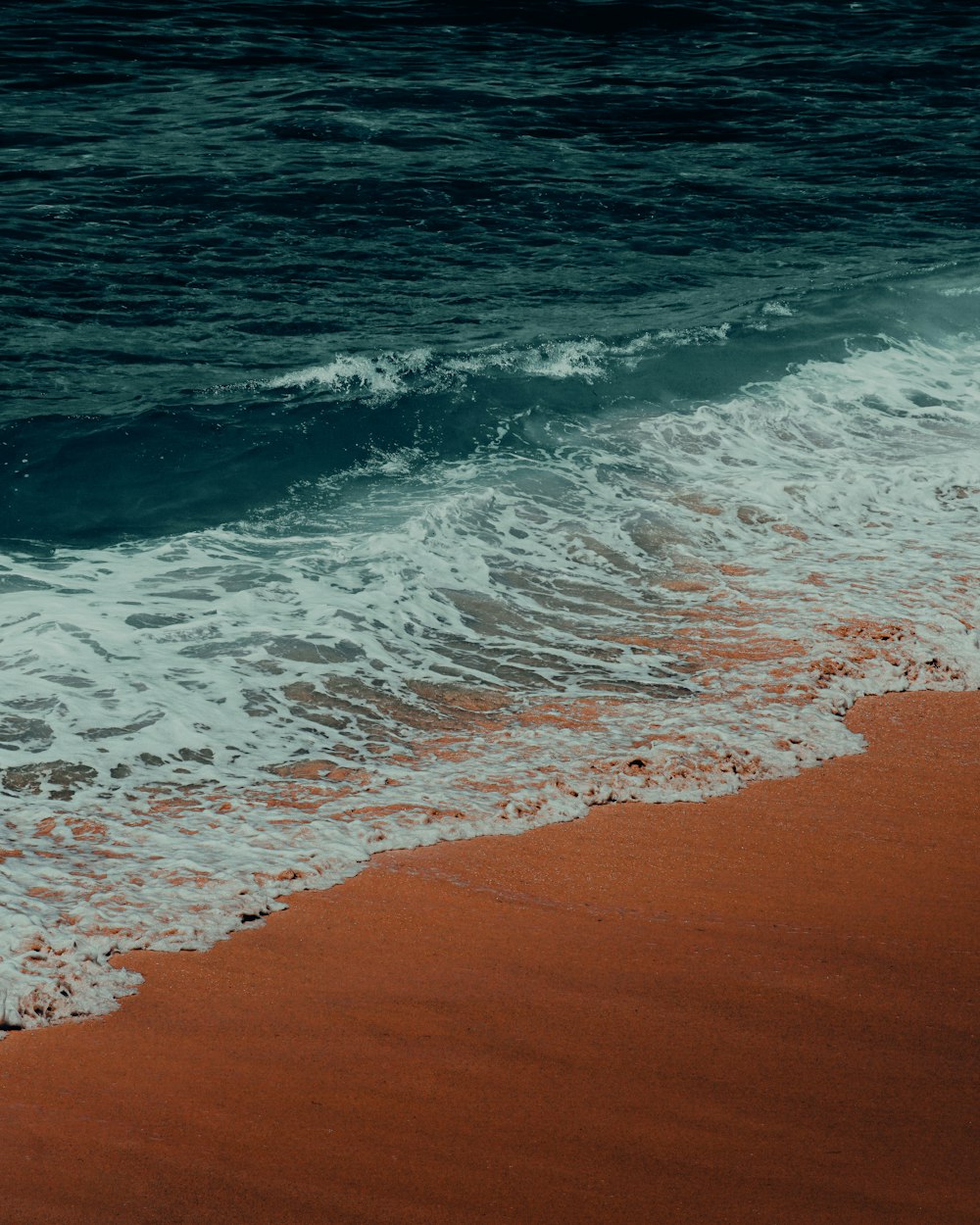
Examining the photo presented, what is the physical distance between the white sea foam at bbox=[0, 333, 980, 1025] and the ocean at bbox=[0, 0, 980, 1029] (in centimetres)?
2

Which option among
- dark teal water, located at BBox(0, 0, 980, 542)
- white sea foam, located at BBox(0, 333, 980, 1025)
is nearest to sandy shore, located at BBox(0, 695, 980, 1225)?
white sea foam, located at BBox(0, 333, 980, 1025)

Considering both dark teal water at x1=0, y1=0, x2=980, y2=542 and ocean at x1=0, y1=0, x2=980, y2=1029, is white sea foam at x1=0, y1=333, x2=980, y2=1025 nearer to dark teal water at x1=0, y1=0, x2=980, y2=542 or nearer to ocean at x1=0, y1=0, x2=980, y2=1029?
ocean at x1=0, y1=0, x2=980, y2=1029

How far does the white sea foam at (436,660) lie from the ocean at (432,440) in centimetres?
2

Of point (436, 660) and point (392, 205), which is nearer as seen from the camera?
point (436, 660)

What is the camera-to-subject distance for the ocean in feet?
15.1

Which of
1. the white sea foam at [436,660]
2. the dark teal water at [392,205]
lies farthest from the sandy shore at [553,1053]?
the dark teal water at [392,205]

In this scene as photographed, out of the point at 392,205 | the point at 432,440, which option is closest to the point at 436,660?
the point at 432,440

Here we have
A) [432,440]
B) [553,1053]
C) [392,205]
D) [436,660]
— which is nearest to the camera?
[553,1053]

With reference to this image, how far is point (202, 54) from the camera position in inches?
703

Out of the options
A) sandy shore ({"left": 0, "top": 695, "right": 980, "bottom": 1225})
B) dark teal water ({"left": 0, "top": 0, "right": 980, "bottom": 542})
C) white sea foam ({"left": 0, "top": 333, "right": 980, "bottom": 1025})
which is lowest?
sandy shore ({"left": 0, "top": 695, "right": 980, "bottom": 1225})

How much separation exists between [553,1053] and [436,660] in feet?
9.08

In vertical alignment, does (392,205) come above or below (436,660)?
above

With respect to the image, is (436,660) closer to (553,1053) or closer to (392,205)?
(553,1053)

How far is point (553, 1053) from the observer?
3.10 metres
